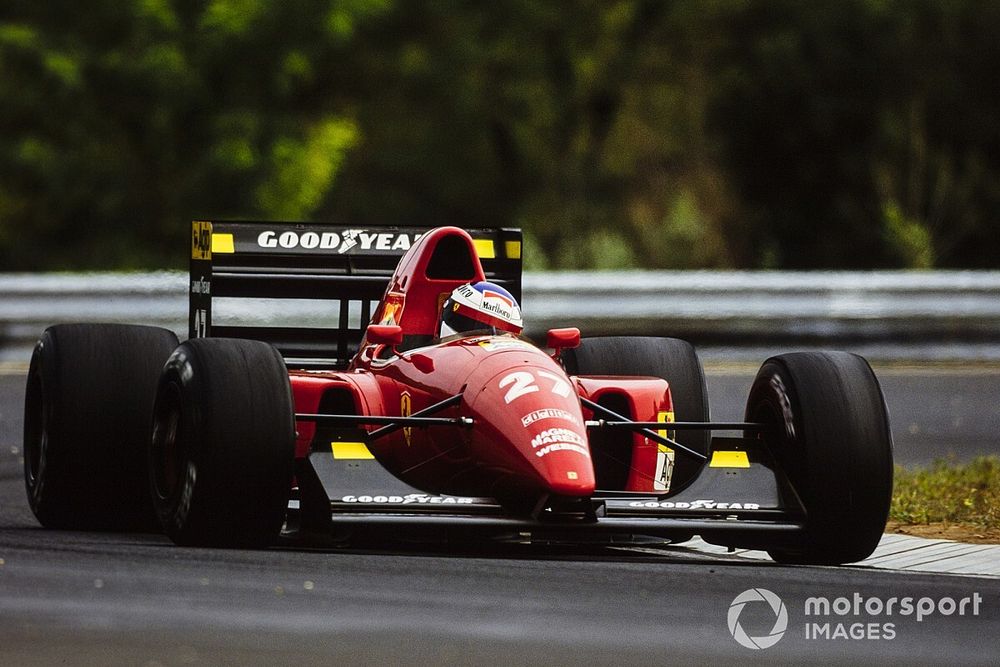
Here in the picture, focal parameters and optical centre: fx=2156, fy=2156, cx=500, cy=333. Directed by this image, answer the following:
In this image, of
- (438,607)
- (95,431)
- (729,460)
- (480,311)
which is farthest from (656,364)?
(438,607)

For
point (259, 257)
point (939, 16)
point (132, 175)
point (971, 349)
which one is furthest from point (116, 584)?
point (939, 16)

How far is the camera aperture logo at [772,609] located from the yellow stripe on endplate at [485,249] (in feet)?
12.4

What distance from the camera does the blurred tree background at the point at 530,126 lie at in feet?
88.8

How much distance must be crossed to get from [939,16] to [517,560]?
25134 millimetres

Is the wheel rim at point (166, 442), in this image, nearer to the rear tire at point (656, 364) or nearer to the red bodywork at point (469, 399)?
the red bodywork at point (469, 399)

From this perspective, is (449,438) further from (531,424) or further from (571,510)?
(571,510)

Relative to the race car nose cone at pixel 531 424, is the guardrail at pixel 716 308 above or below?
above

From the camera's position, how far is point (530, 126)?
3556cm

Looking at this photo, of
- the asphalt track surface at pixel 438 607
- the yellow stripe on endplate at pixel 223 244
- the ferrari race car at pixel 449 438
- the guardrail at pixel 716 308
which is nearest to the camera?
the asphalt track surface at pixel 438 607

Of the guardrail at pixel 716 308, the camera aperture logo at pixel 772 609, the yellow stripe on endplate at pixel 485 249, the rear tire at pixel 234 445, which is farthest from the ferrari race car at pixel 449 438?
the guardrail at pixel 716 308

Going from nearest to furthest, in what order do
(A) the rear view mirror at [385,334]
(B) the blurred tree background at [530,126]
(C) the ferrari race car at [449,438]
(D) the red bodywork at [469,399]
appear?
(C) the ferrari race car at [449,438] < (D) the red bodywork at [469,399] < (A) the rear view mirror at [385,334] < (B) the blurred tree background at [530,126]

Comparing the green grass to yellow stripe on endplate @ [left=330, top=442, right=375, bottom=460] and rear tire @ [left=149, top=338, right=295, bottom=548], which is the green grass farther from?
rear tire @ [left=149, top=338, right=295, bottom=548]

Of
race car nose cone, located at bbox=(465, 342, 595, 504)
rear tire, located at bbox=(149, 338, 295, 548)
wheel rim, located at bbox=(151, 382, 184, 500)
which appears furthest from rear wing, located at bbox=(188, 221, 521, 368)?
rear tire, located at bbox=(149, 338, 295, 548)

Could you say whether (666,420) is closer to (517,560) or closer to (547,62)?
(517,560)
